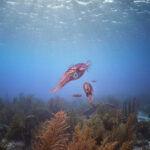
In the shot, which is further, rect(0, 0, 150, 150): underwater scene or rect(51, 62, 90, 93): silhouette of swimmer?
rect(0, 0, 150, 150): underwater scene

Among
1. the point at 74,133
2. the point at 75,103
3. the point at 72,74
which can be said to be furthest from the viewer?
the point at 75,103

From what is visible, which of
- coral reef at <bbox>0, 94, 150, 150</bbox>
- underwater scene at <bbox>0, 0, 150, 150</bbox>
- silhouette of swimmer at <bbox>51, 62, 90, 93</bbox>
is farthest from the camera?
underwater scene at <bbox>0, 0, 150, 150</bbox>

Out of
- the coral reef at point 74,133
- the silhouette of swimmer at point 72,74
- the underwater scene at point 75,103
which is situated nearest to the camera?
the silhouette of swimmer at point 72,74

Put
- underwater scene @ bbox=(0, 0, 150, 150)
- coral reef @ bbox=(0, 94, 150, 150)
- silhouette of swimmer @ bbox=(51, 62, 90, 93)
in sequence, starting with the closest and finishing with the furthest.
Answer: silhouette of swimmer @ bbox=(51, 62, 90, 93) < coral reef @ bbox=(0, 94, 150, 150) < underwater scene @ bbox=(0, 0, 150, 150)

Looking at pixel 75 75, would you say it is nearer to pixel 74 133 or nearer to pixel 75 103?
pixel 74 133

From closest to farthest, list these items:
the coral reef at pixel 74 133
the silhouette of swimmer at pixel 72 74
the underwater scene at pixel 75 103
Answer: the silhouette of swimmer at pixel 72 74, the coral reef at pixel 74 133, the underwater scene at pixel 75 103

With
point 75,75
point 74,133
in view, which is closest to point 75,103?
point 74,133

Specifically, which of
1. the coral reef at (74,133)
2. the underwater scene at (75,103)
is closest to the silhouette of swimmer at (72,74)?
the underwater scene at (75,103)

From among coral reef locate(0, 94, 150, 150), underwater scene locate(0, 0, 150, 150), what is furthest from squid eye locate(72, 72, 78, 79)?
coral reef locate(0, 94, 150, 150)

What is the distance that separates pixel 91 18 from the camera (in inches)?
748

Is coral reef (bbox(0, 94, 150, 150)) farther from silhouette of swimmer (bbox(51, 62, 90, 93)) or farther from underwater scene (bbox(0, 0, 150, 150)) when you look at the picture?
silhouette of swimmer (bbox(51, 62, 90, 93))

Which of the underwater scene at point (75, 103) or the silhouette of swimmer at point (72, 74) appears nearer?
the silhouette of swimmer at point (72, 74)

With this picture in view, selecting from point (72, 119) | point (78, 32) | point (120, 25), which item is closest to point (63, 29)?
point (78, 32)

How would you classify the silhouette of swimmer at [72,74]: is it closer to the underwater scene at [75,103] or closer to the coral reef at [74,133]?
the underwater scene at [75,103]
